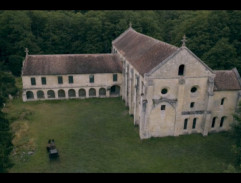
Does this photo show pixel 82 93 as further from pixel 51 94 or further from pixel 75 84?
pixel 51 94

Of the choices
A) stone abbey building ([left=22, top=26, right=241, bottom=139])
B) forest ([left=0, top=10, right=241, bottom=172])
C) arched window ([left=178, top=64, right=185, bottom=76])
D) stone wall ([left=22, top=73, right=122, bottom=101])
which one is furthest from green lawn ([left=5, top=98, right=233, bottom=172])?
forest ([left=0, top=10, right=241, bottom=172])

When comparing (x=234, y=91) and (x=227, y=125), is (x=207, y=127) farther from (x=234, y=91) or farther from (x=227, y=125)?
(x=234, y=91)

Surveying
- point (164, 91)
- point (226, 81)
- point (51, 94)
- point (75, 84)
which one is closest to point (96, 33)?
point (75, 84)

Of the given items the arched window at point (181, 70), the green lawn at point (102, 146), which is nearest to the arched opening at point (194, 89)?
the arched window at point (181, 70)

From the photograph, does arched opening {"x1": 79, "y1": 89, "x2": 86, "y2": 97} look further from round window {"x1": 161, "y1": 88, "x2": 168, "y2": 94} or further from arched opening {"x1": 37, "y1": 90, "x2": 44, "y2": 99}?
round window {"x1": 161, "y1": 88, "x2": 168, "y2": 94}

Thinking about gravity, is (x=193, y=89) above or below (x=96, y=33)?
below

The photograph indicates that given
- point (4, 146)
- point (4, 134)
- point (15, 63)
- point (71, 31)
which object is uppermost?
point (71, 31)
